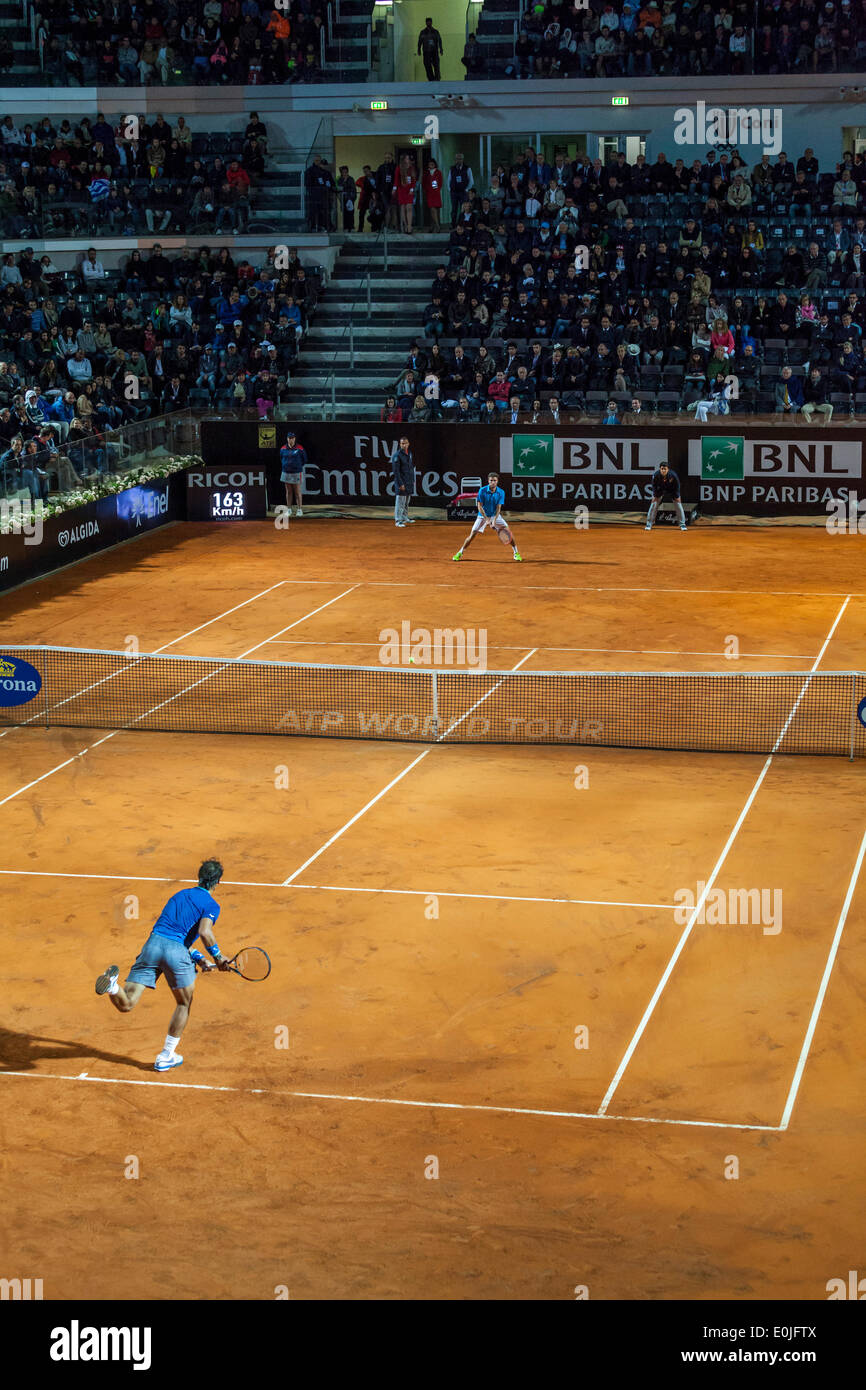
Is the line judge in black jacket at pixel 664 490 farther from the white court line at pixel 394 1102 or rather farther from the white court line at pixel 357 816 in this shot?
the white court line at pixel 394 1102

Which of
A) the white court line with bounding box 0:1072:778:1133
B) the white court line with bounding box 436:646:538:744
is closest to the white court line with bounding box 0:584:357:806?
the white court line with bounding box 436:646:538:744

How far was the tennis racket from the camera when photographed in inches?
565

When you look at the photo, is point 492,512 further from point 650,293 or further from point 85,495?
point 650,293

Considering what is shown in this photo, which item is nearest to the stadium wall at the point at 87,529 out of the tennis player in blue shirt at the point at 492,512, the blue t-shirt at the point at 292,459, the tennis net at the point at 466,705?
the blue t-shirt at the point at 292,459

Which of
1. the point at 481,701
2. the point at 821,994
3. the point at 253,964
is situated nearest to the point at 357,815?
the point at 481,701

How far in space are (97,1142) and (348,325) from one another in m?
35.4

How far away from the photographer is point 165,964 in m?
14.0

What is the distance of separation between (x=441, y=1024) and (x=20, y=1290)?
4733 mm

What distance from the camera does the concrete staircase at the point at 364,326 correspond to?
140ft

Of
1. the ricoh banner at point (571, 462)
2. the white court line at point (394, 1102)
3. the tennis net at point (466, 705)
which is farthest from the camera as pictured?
the ricoh banner at point (571, 462)

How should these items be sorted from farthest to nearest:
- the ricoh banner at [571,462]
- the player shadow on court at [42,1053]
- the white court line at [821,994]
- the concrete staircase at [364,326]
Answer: the concrete staircase at [364,326], the ricoh banner at [571,462], the player shadow on court at [42,1053], the white court line at [821,994]

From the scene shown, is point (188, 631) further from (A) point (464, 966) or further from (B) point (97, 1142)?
(B) point (97, 1142)

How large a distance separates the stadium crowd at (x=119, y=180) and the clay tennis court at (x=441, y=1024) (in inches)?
995
